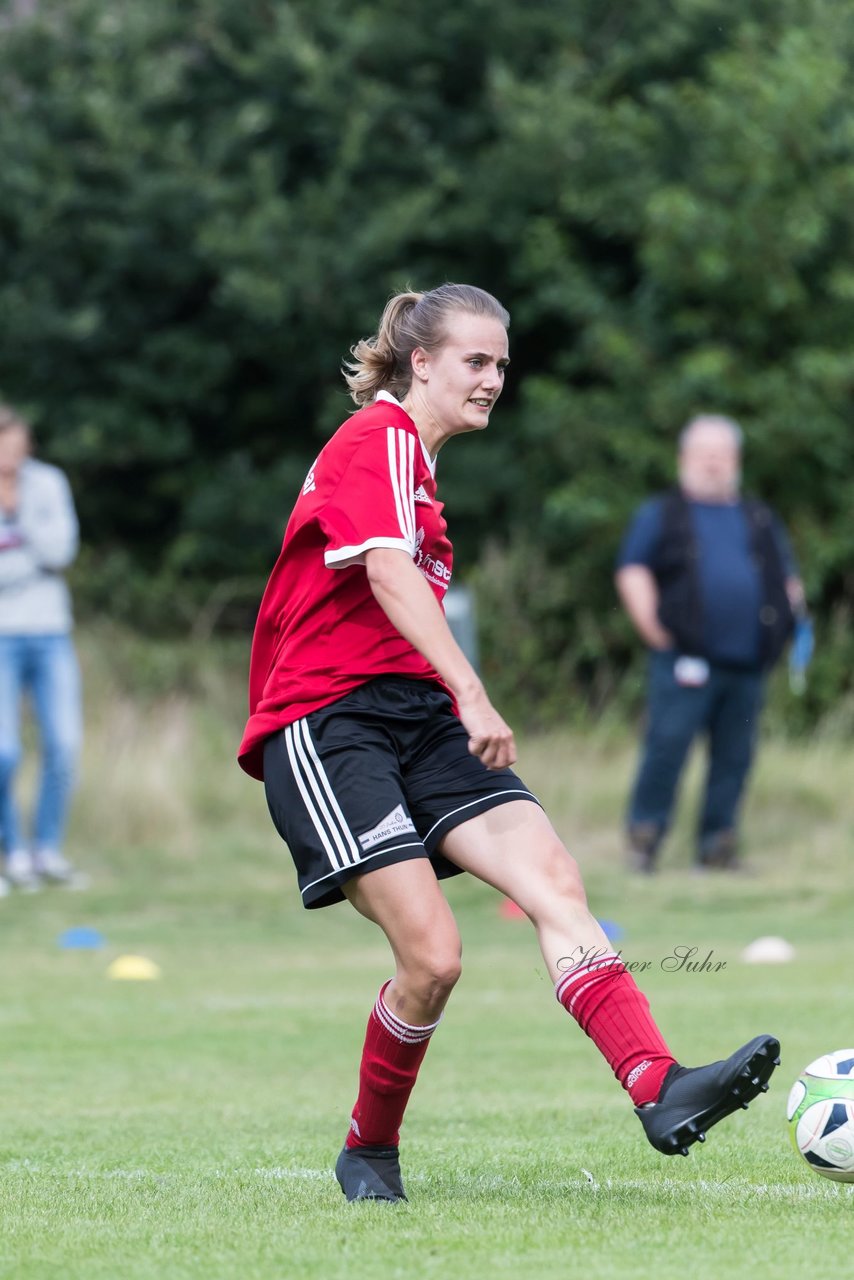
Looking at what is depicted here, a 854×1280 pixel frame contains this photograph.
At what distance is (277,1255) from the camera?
3.85 m

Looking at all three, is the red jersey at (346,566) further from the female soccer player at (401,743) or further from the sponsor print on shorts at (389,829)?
the sponsor print on shorts at (389,829)

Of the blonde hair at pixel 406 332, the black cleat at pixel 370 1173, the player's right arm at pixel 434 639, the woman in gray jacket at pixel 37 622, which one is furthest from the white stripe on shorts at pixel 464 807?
the woman in gray jacket at pixel 37 622

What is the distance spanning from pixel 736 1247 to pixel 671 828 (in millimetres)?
9105

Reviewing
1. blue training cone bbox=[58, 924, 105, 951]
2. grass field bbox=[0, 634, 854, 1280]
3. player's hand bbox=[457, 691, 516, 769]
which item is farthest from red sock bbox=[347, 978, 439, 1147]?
blue training cone bbox=[58, 924, 105, 951]

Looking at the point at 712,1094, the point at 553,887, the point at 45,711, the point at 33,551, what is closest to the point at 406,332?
the point at 553,887

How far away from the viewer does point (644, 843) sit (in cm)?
1202

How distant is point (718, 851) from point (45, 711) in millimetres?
4149

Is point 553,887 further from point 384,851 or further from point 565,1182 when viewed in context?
point 565,1182

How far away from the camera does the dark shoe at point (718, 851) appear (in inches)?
480

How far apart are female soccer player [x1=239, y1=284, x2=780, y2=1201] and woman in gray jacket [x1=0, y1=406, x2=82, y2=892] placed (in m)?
6.54

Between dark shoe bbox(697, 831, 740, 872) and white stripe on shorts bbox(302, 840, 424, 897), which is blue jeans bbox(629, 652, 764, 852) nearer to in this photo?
dark shoe bbox(697, 831, 740, 872)

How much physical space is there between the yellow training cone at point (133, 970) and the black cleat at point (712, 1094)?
5301 millimetres

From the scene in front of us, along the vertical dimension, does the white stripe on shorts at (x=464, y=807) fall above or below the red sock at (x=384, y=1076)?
above

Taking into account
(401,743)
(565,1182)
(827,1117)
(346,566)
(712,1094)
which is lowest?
(565,1182)
